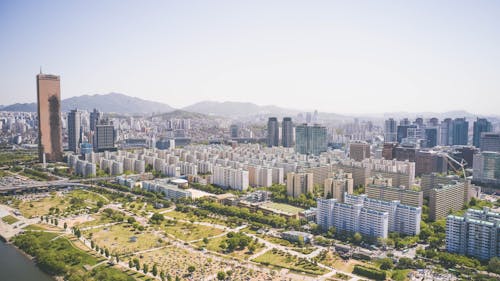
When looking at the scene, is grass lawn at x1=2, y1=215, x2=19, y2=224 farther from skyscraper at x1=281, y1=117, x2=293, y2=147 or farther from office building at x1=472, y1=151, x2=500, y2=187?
skyscraper at x1=281, y1=117, x2=293, y2=147

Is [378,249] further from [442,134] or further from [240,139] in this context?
[240,139]

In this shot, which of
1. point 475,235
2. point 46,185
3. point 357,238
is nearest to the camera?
point 475,235

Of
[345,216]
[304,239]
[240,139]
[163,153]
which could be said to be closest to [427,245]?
[345,216]

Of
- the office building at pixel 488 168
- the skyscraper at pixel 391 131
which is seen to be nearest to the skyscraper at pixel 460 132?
the skyscraper at pixel 391 131

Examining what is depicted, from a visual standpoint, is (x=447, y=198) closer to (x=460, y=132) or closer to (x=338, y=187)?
(x=338, y=187)

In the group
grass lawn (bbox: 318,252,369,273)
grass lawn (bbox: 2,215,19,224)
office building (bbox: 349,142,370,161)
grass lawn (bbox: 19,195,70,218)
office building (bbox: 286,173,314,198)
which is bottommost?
grass lawn (bbox: 318,252,369,273)

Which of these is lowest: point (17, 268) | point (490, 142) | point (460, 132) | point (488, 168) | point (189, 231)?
point (17, 268)

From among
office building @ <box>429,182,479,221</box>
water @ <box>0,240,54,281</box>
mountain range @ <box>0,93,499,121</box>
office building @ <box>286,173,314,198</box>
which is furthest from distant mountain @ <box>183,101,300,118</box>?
water @ <box>0,240,54,281</box>

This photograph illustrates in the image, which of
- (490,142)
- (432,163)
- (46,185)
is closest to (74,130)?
(46,185)
